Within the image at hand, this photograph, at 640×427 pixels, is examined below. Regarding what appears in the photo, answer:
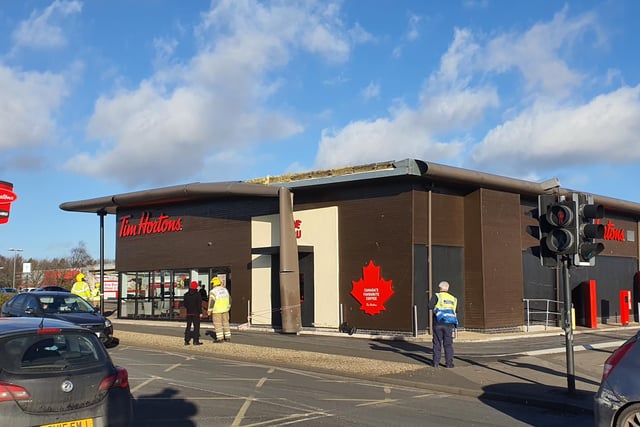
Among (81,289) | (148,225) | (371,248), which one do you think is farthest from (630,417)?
(148,225)

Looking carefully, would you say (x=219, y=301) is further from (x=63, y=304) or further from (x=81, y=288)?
(x=81, y=288)

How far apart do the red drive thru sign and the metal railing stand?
1579 cm

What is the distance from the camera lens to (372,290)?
20.0 m

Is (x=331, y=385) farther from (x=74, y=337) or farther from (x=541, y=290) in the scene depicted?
(x=541, y=290)

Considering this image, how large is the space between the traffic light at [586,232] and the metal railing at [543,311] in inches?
465

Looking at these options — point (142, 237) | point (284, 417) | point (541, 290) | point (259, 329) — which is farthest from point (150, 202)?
point (284, 417)

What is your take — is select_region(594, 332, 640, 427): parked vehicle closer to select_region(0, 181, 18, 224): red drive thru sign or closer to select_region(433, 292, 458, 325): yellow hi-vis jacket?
select_region(433, 292, 458, 325): yellow hi-vis jacket

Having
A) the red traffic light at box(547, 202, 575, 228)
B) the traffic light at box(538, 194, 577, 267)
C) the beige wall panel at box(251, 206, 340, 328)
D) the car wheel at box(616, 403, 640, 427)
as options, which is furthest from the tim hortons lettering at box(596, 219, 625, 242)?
the car wheel at box(616, 403, 640, 427)

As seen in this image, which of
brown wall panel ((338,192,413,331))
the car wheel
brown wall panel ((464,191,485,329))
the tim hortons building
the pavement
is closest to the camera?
the car wheel

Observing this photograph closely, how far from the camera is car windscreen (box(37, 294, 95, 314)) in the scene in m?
15.7

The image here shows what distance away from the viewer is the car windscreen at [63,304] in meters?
15.7

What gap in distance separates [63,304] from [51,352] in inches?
423

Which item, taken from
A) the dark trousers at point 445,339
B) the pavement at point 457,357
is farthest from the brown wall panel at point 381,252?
the dark trousers at point 445,339

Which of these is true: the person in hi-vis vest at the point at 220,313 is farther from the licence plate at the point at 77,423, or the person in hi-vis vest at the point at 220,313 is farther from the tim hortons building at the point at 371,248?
the licence plate at the point at 77,423
